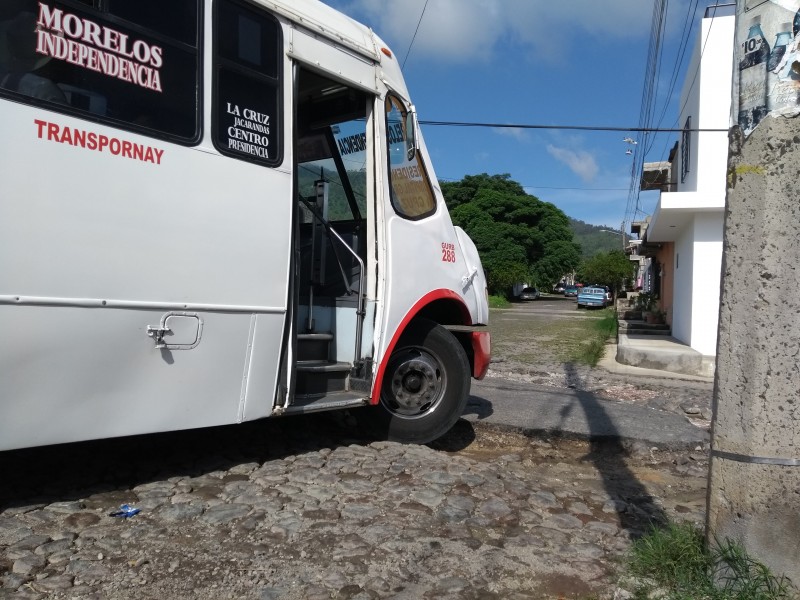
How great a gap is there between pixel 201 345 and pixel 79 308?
2.44ft

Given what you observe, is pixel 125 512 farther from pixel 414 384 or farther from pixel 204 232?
pixel 414 384

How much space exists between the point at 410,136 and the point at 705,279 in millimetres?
8974

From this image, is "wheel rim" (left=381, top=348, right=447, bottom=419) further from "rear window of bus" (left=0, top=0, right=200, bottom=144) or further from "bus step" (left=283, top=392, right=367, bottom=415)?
"rear window of bus" (left=0, top=0, right=200, bottom=144)

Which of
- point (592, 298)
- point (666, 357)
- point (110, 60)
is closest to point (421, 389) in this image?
point (110, 60)

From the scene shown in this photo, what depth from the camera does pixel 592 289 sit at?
45531mm

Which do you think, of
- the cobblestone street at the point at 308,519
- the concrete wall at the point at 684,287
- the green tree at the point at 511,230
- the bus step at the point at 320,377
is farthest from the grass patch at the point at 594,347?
the green tree at the point at 511,230

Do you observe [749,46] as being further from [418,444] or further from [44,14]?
[418,444]

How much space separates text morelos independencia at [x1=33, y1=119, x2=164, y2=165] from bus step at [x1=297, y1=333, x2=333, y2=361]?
1.87m

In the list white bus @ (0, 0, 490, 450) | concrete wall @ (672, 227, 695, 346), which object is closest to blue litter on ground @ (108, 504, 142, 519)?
white bus @ (0, 0, 490, 450)

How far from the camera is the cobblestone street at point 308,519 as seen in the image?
10.2 feet

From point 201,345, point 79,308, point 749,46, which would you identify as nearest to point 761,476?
point 749,46

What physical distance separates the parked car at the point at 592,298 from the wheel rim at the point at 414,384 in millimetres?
40645

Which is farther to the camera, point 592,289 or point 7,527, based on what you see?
point 592,289

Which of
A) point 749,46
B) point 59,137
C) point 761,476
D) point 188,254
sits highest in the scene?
point 749,46
